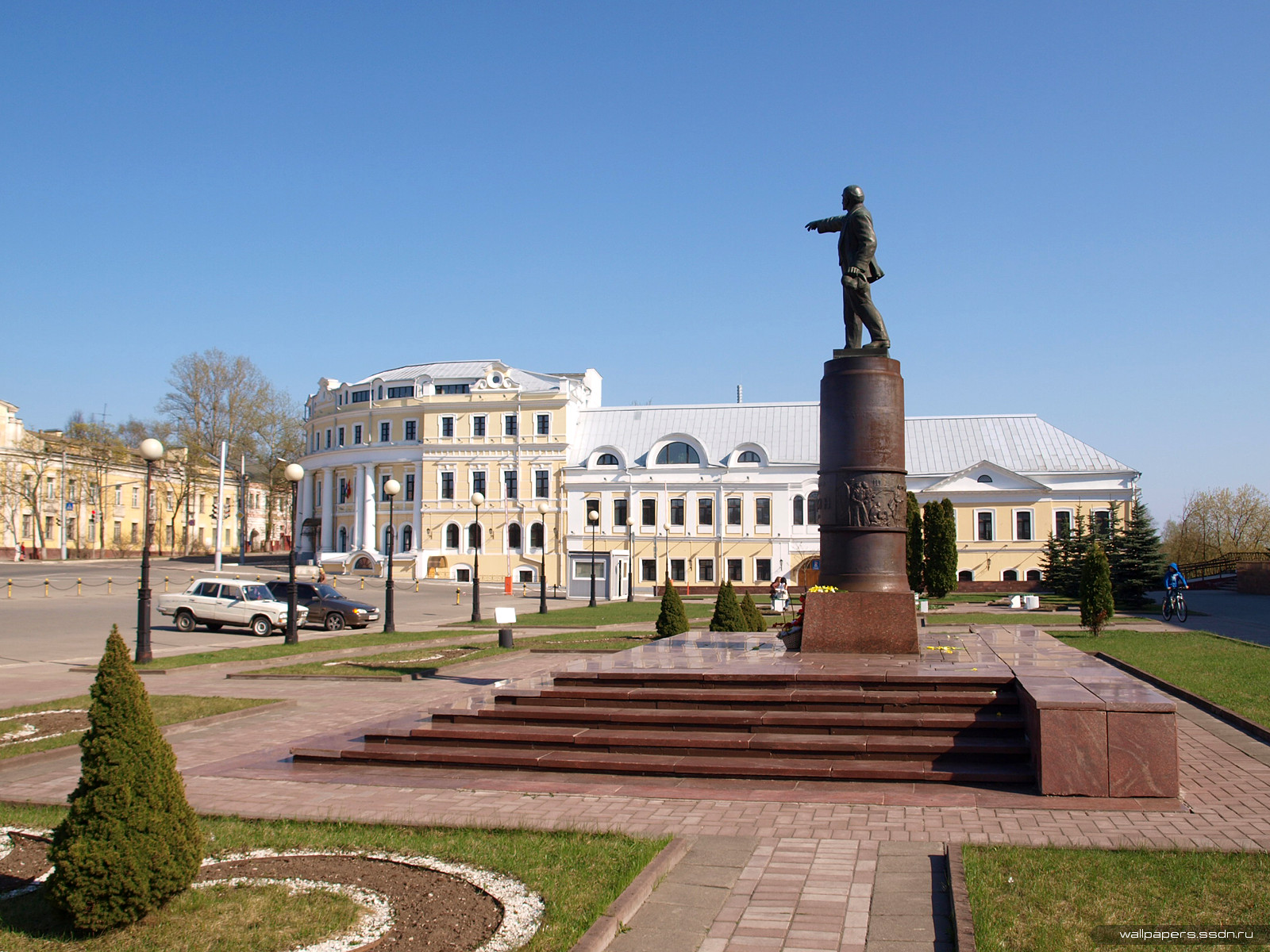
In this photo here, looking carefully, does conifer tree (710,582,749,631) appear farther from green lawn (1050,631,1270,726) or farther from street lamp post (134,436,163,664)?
street lamp post (134,436,163,664)

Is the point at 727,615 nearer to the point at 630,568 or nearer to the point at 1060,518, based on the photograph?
the point at 630,568

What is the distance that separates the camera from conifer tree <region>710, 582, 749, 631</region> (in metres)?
21.6

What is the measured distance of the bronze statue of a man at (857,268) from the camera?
43.6ft

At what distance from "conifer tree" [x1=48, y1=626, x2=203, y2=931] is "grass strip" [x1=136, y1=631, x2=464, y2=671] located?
13.5m

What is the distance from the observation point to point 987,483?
53688mm

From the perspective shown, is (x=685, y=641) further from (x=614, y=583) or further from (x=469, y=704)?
(x=614, y=583)

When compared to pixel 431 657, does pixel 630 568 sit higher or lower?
higher

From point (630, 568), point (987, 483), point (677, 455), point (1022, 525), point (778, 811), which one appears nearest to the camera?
point (778, 811)

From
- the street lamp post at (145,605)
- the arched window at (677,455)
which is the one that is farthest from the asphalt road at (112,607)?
the arched window at (677,455)

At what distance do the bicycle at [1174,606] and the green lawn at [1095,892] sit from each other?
80.2ft

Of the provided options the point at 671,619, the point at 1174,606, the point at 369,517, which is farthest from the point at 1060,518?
the point at 369,517

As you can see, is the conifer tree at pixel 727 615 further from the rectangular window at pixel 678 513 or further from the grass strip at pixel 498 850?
the rectangular window at pixel 678 513

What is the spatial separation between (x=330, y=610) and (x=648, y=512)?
30.8 metres

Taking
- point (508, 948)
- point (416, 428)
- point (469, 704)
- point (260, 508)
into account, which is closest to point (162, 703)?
point (469, 704)
